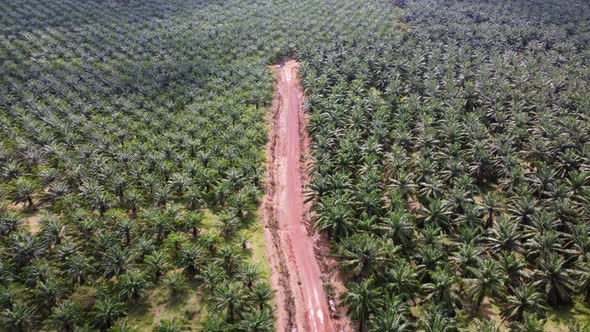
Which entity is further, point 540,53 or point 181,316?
point 540,53

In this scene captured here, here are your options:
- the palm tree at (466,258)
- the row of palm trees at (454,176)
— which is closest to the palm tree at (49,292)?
the row of palm trees at (454,176)

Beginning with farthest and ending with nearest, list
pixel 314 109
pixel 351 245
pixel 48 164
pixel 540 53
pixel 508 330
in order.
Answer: pixel 540 53
pixel 314 109
pixel 48 164
pixel 351 245
pixel 508 330

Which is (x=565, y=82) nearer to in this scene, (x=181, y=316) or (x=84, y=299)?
(x=181, y=316)

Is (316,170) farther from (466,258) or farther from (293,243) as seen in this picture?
(466,258)

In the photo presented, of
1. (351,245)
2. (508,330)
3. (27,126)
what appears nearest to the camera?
(508,330)

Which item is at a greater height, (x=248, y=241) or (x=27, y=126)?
(x=27, y=126)

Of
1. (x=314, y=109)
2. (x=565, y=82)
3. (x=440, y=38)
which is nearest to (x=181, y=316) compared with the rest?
(x=314, y=109)
